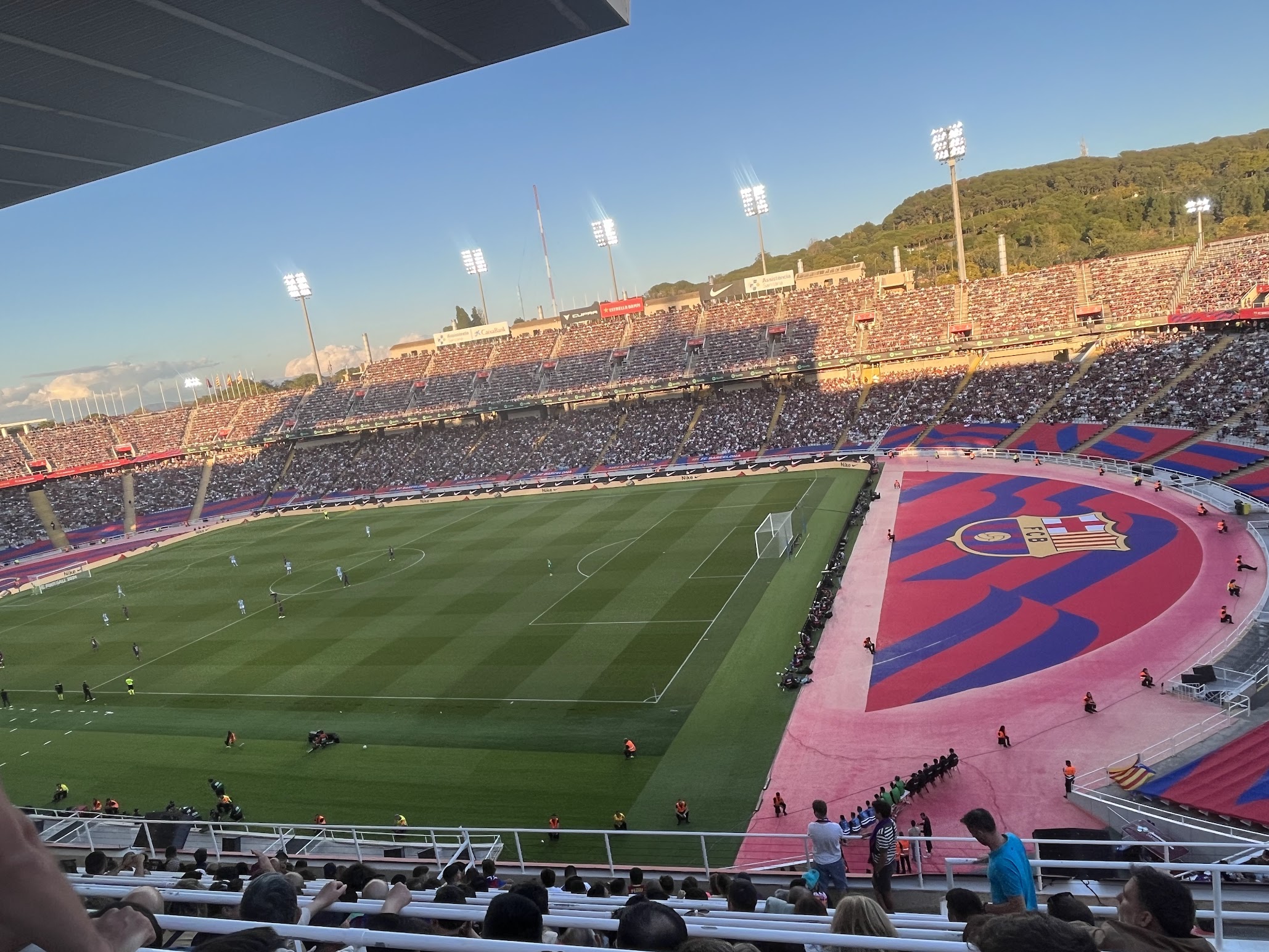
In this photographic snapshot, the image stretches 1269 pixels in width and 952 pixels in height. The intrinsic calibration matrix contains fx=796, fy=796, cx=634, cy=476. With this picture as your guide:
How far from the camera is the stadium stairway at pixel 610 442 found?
70.8 m

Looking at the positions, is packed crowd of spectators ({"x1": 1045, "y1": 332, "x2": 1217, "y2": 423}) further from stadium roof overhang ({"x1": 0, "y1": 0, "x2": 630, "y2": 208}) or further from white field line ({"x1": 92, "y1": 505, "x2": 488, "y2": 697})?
stadium roof overhang ({"x1": 0, "y1": 0, "x2": 630, "y2": 208})

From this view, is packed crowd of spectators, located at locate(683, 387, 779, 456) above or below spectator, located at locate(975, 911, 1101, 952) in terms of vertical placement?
below

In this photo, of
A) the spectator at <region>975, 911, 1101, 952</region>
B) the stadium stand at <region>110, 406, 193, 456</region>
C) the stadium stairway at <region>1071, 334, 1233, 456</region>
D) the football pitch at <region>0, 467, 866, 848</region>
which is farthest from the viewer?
the stadium stand at <region>110, 406, 193, 456</region>

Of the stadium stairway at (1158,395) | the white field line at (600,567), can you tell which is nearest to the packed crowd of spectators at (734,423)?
the white field line at (600,567)

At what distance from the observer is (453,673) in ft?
98.4

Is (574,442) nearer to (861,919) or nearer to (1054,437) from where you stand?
(1054,437)

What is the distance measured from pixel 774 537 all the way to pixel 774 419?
31.1 meters

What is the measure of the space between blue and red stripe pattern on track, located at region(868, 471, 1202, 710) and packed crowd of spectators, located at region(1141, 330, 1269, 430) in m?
10.3

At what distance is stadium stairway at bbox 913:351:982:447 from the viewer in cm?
5894

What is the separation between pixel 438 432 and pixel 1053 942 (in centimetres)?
8666

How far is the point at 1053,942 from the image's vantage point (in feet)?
9.39

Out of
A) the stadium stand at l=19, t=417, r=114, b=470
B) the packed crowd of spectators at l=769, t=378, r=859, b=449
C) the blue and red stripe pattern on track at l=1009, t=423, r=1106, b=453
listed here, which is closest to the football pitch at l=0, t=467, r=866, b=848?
the packed crowd of spectators at l=769, t=378, r=859, b=449

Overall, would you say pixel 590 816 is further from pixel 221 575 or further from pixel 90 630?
pixel 221 575

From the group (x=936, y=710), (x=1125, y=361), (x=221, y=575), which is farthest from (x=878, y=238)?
(x=936, y=710)
